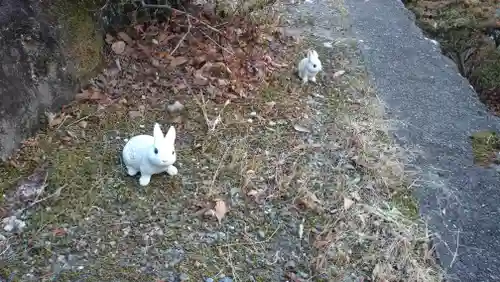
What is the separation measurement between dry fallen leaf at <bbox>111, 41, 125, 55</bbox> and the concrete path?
6.84ft

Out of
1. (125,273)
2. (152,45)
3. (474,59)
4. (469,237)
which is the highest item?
(152,45)

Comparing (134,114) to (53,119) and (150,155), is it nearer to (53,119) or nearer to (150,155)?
(53,119)

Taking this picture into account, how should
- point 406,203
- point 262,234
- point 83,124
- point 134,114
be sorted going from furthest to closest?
point 134,114
point 83,124
point 406,203
point 262,234

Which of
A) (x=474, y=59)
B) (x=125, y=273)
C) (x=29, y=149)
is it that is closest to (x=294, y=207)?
(x=125, y=273)

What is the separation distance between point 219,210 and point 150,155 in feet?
1.60

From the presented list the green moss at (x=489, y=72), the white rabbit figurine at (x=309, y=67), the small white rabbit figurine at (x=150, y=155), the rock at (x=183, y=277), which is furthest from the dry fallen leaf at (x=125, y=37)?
the green moss at (x=489, y=72)

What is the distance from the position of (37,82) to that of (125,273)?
1.41 meters

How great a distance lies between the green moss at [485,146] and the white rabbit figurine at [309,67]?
1275 millimetres

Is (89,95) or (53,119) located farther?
(89,95)

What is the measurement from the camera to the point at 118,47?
3527mm

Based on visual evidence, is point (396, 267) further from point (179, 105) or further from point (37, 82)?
point (37, 82)

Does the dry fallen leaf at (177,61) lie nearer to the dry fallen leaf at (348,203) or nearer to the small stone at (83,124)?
the small stone at (83,124)

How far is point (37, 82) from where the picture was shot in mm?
2959

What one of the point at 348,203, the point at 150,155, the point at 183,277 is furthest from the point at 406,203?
the point at 150,155
